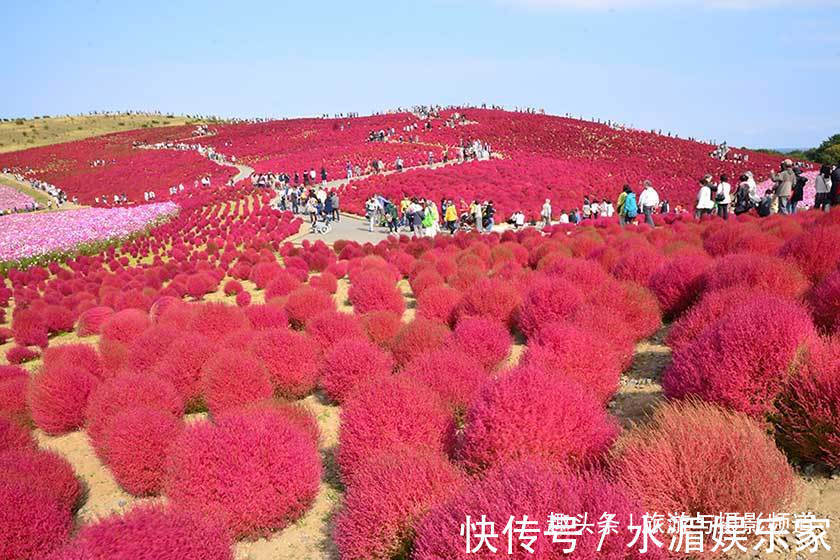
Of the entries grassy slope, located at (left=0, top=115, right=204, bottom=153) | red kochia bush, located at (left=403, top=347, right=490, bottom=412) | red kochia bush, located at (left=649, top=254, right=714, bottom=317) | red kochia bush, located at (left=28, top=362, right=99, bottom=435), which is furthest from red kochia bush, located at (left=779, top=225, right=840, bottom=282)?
grassy slope, located at (left=0, top=115, right=204, bottom=153)

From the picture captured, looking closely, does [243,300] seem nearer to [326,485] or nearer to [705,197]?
[326,485]

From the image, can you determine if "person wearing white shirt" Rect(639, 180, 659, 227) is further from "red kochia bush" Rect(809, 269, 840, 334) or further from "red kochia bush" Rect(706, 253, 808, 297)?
"red kochia bush" Rect(809, 269, 840, 334)

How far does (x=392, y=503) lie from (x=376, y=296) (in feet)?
21.3

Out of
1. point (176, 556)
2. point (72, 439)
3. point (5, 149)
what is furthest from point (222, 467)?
point (5, 149)

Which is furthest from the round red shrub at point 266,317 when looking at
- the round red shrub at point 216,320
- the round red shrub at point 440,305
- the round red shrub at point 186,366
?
the round red shrub at point 440,305

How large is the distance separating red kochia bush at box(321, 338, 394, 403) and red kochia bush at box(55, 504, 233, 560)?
9.45ft

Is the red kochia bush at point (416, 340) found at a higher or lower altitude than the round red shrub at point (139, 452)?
higher

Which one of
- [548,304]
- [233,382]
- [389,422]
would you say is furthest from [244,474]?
[548,304]

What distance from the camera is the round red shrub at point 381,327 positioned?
7.39 meters

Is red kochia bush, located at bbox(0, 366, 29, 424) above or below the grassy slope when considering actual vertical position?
below

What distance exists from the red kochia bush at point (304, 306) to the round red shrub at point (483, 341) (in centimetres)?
329

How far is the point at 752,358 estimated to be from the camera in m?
3.79

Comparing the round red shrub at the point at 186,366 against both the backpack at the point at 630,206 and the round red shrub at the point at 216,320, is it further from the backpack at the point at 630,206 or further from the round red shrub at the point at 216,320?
the backpack at the point at 630,206

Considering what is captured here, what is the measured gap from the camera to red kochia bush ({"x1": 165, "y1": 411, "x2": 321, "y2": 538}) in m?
3.92
